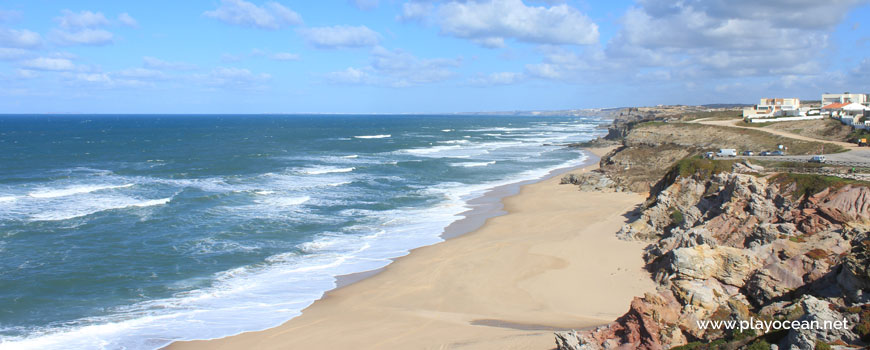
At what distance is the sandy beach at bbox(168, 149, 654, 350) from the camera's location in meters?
16.8

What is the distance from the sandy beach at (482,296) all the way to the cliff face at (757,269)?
218cm

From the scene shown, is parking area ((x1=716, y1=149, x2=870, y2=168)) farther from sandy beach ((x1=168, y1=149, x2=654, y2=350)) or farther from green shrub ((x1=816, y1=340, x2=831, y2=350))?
green shrub ((x1=816, y1=340, x2=831, y2=350))

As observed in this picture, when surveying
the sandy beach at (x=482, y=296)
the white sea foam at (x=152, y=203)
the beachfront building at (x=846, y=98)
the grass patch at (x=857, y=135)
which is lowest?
the sandy beach at (x=482, y=296)

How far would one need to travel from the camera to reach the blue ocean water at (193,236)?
1916cm

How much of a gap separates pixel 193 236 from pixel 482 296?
16.9 meters

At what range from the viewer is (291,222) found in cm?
3272

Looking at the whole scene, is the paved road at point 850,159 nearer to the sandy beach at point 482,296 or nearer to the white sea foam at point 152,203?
the sandy beach at point 482,296

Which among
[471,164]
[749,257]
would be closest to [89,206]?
[749,257]

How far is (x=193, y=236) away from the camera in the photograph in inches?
1161

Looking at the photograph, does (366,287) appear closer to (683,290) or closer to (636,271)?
(636,271)

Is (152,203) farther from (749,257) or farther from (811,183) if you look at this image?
(811,183)

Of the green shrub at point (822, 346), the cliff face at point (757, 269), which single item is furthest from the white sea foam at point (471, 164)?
the green shrub at point (822, 346)

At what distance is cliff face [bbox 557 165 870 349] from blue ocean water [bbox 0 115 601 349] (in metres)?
11.7

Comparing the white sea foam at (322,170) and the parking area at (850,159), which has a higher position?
the parking area at (850,159)
